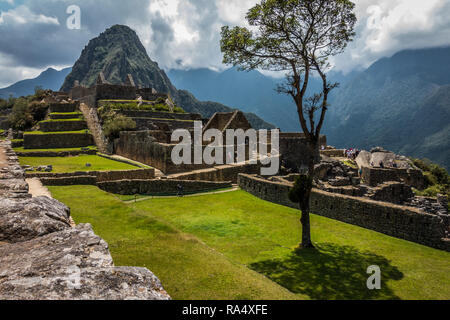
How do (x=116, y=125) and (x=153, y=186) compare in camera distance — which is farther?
(x=116, y=125)

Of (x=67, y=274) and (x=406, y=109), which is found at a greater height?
(x=406, y=109)

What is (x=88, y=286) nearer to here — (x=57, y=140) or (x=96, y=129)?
(x=57, y=140)

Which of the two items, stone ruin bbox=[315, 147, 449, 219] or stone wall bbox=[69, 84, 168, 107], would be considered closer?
stone ruin bbox=[315, 147, 449, 219]

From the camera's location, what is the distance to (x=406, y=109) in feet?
509

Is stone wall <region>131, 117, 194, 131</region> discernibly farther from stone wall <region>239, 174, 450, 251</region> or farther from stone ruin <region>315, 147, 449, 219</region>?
stone wall <region>239, 174, 450, 251</region>

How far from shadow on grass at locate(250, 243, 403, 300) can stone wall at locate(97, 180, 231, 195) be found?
10986mm

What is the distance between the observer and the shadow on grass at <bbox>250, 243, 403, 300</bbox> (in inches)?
281

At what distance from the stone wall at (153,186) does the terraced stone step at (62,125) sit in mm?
22296

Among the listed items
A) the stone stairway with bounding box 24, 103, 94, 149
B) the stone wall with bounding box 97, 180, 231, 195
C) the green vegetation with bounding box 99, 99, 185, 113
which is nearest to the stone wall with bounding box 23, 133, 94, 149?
the stone stairway with bounding box 24, 103, 94, 149

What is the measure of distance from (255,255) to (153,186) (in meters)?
11.0

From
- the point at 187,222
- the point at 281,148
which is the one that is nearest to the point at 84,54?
the point at 281,148

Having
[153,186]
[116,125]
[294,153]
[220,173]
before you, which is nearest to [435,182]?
[294,153]
